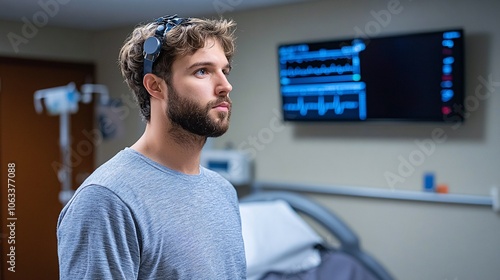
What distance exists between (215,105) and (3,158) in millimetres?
3389

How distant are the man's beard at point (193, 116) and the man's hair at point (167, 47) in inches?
2.0

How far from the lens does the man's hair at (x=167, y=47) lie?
1098mm

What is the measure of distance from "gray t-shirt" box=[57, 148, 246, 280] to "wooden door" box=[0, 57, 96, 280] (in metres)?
3.24

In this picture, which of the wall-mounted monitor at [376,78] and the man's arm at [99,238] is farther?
the wall-mounted monitor at [376,78]

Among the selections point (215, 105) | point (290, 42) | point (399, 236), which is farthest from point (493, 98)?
point (215, 105)

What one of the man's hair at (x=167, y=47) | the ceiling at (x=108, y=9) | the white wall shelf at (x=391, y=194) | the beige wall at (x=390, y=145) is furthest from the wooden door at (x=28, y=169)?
the man's hair at (x=167, y=47)

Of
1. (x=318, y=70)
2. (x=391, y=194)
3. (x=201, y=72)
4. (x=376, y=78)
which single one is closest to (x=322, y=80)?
(x=318, y=70)

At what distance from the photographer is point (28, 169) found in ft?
13.6

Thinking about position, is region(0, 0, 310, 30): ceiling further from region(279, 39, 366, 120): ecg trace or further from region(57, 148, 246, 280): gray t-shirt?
region(57, 148, 246, 280): gray t-shirt

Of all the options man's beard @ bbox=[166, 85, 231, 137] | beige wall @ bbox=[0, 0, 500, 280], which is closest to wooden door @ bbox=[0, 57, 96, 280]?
beige wall @ bbox=[0, 0, 500, 280]

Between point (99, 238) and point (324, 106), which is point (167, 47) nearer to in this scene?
point (99, 238)

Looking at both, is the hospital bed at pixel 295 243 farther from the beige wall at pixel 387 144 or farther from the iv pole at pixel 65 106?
the iv pole at pixel 65 106

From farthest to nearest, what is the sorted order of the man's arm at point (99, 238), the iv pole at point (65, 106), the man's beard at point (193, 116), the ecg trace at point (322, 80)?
the iv pole at point (65, 106) < the ecg trace at point (322, 80) < the man's beard at point (193, 116) < the man's arm at point (99, 238)

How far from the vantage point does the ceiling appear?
3.33m
